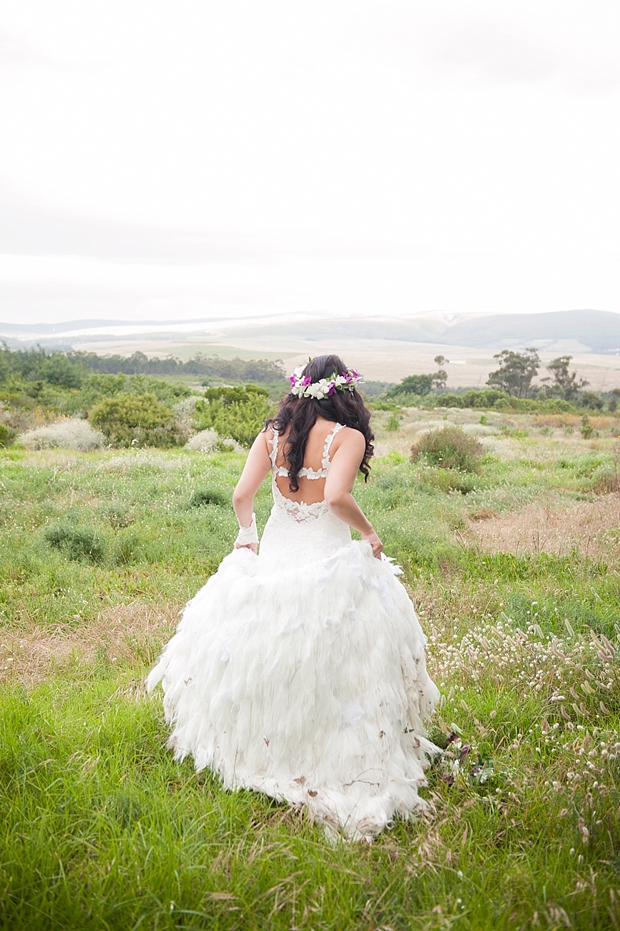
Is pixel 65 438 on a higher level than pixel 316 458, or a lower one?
lower

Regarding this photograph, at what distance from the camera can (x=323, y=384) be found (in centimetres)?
372

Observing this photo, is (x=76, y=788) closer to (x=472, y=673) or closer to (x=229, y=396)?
(x=472, y=673)

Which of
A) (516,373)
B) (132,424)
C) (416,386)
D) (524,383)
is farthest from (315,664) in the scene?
(524,383)

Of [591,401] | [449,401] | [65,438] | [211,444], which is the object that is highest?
[65,438]

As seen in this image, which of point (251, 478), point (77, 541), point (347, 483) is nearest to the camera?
point (347, 483)

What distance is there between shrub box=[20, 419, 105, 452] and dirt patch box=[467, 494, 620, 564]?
12224 mm

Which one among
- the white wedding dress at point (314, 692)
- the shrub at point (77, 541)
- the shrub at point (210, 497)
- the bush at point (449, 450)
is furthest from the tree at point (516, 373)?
the white wedding dress at point (314, 692)

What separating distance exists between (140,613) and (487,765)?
140 inches

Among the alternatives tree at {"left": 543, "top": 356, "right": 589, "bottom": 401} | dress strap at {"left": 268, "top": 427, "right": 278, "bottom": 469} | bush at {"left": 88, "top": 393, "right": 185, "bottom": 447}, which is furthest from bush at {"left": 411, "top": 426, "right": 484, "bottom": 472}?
tree at {"left": 543, "top": 356, "right": 589, "bottom": 401}

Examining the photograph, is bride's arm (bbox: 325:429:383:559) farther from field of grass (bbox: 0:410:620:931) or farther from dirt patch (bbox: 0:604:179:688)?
dirt patch (bbox: 0:604:179:688)

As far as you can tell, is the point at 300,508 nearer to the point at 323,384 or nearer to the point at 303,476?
the point at 303,476

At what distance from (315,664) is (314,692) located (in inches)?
5.6

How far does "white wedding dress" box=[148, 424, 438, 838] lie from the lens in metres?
3.12

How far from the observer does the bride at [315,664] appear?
3141mm
